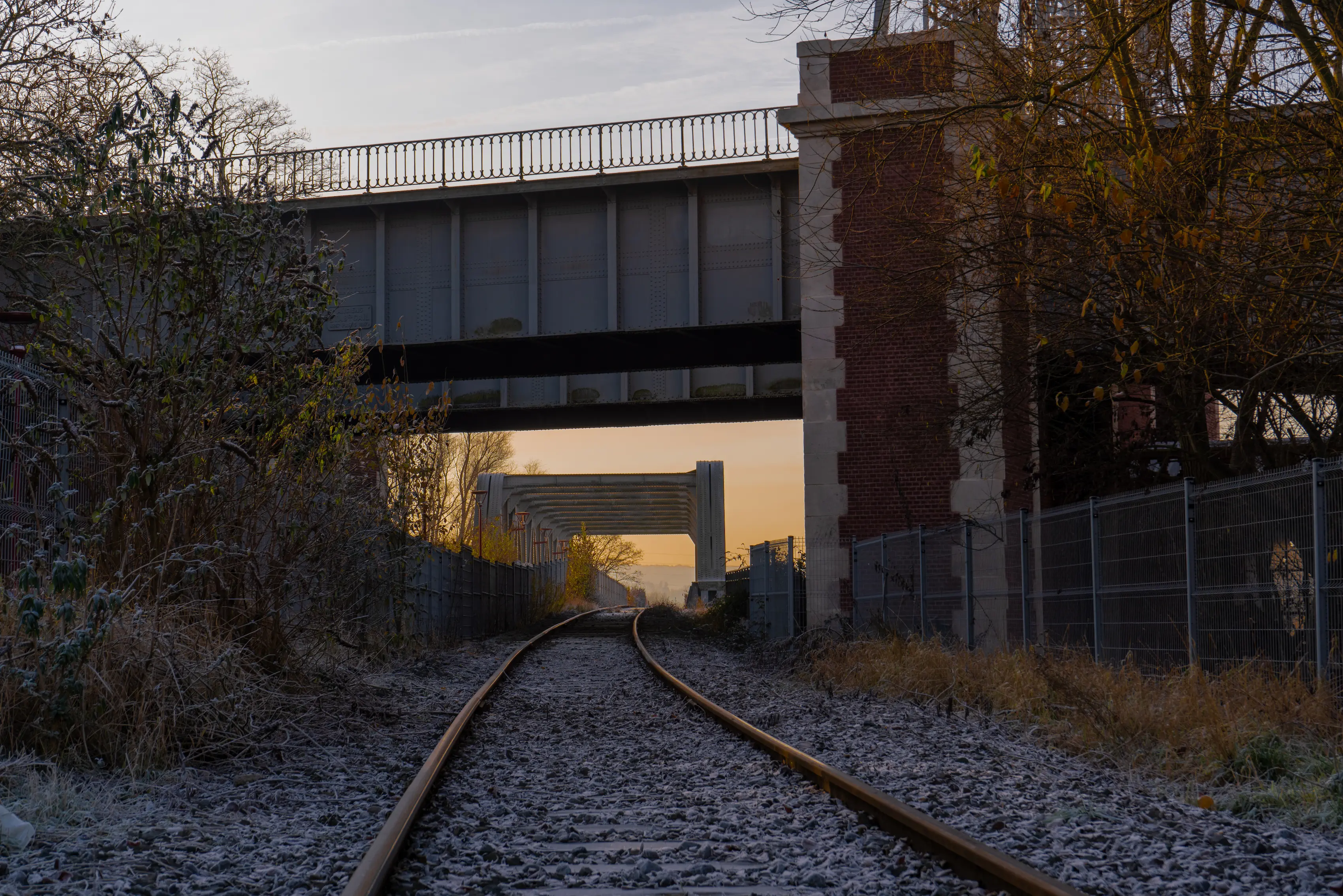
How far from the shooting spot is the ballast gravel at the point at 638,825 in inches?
202

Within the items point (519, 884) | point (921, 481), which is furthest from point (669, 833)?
point (921, 481)

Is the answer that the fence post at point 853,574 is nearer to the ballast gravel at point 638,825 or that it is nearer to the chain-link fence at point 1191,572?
the chain-link fence at point 1191,572

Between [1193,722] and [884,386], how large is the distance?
13106 millimetres

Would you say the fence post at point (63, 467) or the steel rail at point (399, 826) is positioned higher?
the fence post at point (63, 467)

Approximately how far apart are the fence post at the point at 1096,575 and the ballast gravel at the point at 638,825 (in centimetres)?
386

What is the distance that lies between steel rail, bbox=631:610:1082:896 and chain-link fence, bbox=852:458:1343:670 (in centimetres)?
368

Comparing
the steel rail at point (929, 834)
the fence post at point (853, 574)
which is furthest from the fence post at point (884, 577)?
the steel rail at point (929, 834)

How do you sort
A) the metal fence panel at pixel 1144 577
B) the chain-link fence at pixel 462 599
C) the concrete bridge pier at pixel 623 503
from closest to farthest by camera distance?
the metal fence panel at pixel 1144 577, the chain-link fence at pixel 462 599, the concrete bridge pier at pixel 623 503

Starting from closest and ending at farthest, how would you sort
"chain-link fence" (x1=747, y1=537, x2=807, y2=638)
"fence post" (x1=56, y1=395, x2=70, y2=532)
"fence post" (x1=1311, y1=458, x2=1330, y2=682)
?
"fence post" (x1=56, y1=395, x2=70, y2=532), "fence post" (x1=1311, y1=458, x2=1330, y2=682), "chain-link fence" (x1=747, y1=537, x2=807, y2=638)

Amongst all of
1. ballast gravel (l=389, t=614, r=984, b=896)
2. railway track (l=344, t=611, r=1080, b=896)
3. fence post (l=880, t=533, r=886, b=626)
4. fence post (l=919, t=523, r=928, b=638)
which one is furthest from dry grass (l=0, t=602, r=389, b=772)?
fence post (l=880, t=533, r=886, b=626)

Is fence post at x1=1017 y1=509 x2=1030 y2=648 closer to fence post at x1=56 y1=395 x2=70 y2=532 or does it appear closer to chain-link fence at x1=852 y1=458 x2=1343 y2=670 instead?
chain-link fence at x1=852 y1=458 x2=1343 y2=670

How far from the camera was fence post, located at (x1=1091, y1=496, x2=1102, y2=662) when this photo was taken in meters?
12.0

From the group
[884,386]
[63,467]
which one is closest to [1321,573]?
[63,467]

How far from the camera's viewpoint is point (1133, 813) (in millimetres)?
6461
